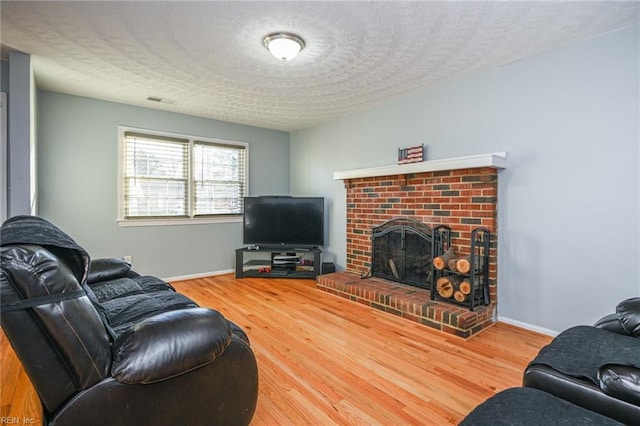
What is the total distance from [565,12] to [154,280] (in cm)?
359

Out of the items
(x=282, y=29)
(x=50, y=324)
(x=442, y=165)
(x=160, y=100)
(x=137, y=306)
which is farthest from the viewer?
(x=160, y=100)

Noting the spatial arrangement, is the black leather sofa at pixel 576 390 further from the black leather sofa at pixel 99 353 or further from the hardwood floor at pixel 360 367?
the black leather sofa at pixel 99 353

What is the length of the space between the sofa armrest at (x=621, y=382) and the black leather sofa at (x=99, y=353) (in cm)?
140

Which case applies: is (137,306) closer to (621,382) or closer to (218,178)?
(621,382)

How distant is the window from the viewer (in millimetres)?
4324

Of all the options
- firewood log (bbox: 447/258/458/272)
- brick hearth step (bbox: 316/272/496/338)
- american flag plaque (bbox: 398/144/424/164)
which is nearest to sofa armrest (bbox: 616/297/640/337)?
brick hearth step (bbox: 316/272/496/338)

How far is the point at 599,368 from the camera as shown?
1.22 metres

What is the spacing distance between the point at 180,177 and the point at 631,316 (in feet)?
16.0

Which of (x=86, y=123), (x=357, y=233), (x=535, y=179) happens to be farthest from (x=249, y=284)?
(x=535, y=179)

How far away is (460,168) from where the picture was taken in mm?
3129

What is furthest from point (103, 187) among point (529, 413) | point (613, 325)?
point (613, 325)

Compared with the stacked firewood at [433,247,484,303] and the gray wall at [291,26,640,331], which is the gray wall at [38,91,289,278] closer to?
the stacked firewood at [433,247,484,303]

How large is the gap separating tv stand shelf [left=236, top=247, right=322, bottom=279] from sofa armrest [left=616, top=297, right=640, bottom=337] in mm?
3414

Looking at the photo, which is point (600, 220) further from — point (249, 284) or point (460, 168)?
point (249, 284)
